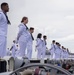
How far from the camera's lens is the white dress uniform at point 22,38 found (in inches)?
442

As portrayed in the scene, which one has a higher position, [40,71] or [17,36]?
[17,36]

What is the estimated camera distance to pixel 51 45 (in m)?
21.4

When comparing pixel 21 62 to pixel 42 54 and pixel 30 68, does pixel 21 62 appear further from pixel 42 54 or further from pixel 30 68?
pixel 42 54

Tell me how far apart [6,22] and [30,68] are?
3112 mm

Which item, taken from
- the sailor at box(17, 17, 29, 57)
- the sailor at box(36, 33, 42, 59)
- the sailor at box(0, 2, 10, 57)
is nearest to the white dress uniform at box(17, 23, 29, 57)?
the sailor at box(17, 17, 29, 57)

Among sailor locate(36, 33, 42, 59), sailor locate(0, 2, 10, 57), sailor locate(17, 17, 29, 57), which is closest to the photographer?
sailor locate(0, 2, 10, 57)

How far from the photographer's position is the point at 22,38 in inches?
455

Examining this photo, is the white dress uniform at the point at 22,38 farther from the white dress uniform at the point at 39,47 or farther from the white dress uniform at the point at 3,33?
the white dress uniform at the point at 39,47

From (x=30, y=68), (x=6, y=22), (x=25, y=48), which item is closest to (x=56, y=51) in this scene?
(x=25, y=48)

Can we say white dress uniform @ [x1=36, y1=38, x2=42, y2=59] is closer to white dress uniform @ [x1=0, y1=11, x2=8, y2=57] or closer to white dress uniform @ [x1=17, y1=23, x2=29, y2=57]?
white dress uniform @ [x1=17, y1=23, x2=29, y2=57]

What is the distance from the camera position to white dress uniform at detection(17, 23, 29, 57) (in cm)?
1122

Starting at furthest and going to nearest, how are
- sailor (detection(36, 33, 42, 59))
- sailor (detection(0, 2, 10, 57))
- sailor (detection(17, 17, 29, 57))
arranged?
sailor (detection(36, 33, 42, 59)) → sailor (detection(17, 17, 29, 57)) → sailor (detection(0, 2, 10, 57))

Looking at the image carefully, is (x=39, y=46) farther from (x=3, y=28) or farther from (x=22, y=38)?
(x=3, y=28)

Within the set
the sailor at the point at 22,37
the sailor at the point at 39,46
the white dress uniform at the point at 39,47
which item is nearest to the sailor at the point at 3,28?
the sailor at the point at 22,37
